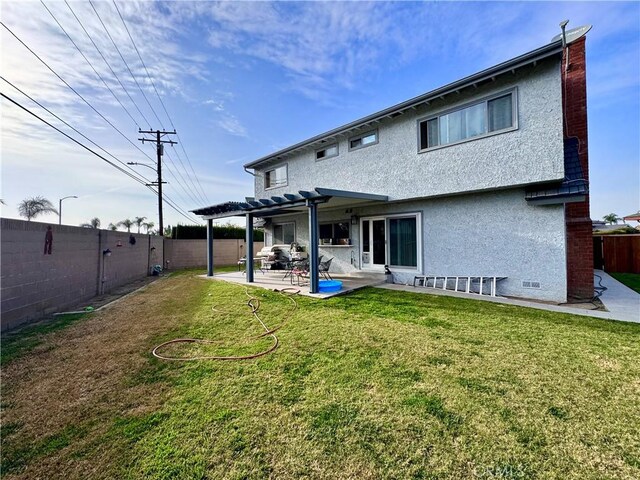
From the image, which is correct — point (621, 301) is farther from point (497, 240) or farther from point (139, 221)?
point (139, 221)

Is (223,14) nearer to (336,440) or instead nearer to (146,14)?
(146,14)

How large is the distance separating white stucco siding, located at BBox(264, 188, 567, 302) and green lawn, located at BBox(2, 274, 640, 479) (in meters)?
2.75

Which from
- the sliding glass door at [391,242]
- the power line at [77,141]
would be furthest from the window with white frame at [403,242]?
the power line at [77,141]

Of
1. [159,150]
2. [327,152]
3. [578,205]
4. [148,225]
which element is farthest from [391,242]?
[148,225]

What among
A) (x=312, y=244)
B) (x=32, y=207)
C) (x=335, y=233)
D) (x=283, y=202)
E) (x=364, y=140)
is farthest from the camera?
(x=32, y=207)

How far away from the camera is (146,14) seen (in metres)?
10.0

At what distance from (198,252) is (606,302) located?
2311 cm

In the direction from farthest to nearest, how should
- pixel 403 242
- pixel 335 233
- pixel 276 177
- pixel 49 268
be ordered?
pixel 276 177
pixel 335 233
pixel 403 242
pixel 49 268

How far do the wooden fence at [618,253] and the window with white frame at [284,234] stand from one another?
55.4 feet

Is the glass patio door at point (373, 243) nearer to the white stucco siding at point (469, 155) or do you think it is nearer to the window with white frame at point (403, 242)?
the window with white frame at point (403, 242)

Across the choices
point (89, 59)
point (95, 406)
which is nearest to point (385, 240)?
point (95, 406)

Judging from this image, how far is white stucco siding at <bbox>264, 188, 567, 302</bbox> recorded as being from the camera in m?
8.02

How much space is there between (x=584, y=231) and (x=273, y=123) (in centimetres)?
1697

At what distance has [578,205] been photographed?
900 cm
